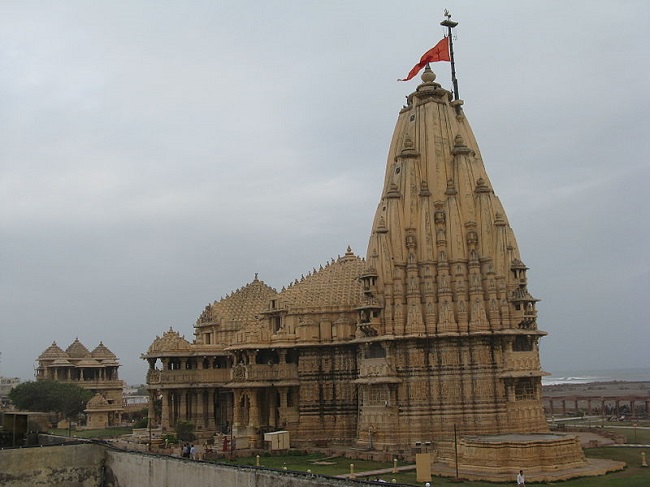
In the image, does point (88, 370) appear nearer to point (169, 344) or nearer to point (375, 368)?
point (169, 344)

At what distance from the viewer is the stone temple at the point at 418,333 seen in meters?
44.2

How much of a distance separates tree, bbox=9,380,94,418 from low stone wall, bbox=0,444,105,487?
41491mm

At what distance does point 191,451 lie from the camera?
136 ft

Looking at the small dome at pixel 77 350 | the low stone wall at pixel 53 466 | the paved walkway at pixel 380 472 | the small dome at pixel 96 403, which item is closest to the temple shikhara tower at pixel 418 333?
the paved walkway at pixel 380 472

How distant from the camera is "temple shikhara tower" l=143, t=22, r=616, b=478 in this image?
145 ft

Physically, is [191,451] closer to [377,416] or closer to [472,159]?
[377,416]

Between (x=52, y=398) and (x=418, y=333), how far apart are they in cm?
4687

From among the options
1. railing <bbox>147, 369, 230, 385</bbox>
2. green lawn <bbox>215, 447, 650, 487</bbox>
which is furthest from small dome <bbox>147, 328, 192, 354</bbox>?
green lawn <bbox>215, 447, 650, 487</bbox>

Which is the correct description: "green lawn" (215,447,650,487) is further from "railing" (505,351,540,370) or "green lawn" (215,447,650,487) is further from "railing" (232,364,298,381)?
"railing" (232,364,298,381)

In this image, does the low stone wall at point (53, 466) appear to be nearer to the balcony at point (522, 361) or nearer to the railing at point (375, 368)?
the railing at point (375, 368)

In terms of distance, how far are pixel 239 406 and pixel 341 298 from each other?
10581 millimetres

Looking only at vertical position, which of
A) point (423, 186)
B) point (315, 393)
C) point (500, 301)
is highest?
point (423, 186)

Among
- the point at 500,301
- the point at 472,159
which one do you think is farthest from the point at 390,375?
the point at 472,159

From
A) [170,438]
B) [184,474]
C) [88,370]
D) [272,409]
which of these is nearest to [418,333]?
[272,409]
